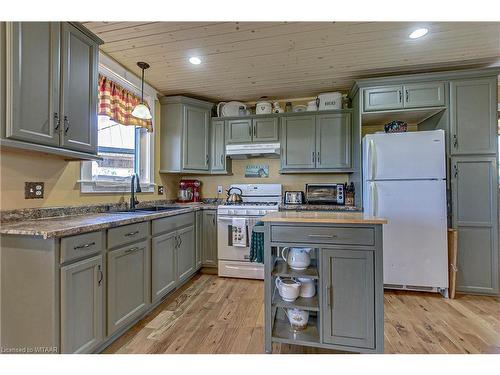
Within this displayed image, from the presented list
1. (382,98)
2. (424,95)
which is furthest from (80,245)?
(424,95)

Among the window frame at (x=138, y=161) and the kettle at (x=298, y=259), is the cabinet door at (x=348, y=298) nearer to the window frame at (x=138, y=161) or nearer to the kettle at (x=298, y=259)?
the kettle at (x=298, y=259)

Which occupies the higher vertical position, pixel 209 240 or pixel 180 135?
pixel 180 135

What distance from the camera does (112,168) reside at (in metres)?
2.55

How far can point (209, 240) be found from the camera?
3168mm

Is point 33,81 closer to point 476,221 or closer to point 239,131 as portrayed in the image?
point 239,131

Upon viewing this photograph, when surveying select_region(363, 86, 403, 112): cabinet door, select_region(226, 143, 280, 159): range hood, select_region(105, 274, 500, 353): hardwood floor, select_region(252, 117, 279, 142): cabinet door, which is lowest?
select_region(105, 274, 500, 353): hardwood floor

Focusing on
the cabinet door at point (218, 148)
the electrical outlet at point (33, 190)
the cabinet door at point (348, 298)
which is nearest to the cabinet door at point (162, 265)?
the electrical outlet at point (33, 190)

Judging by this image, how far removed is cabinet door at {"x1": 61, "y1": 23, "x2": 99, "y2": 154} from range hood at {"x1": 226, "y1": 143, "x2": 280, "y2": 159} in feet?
6.03

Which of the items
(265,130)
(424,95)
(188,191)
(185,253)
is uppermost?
(424,95)

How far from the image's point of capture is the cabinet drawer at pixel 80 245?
4.26 feet

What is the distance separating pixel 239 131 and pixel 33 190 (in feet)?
7.88

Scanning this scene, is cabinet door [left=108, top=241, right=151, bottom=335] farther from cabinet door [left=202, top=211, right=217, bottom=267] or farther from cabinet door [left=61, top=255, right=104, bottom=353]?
cabinet door [left=202, top=211, right=217, bottom=267]

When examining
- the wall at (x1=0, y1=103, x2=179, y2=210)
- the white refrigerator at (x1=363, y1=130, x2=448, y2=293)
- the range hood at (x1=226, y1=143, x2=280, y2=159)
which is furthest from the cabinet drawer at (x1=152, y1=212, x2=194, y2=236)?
the white refrigerator at (x1=363, y1=130, x2=448, y2=293)

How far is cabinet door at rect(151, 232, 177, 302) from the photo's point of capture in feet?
6.93
